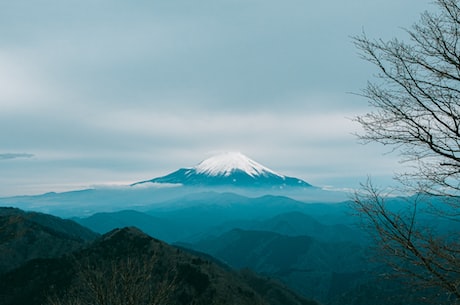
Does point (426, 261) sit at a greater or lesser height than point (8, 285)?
greater

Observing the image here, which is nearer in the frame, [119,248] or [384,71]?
[384,71]

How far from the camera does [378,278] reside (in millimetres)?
9219

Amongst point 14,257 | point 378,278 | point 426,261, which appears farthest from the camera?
point 14,257

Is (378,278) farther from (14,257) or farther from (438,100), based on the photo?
(14,257)

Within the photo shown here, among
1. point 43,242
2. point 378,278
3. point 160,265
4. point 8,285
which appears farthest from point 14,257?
point 378,278

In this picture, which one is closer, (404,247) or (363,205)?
(404,247)

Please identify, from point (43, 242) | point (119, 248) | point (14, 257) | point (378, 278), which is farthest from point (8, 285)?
A: point (378, 278)

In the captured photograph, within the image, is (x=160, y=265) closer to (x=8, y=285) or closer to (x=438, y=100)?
(x=8, y=285)

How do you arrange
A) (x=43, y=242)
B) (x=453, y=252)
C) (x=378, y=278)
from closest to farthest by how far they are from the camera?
1. (x=453, y=252)
2. (x=378, y=278)
3. (x=43, y=242)

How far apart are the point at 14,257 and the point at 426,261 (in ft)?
648

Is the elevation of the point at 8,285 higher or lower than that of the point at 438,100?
lower

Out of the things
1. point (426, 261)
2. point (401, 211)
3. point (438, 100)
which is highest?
point (438, 100)

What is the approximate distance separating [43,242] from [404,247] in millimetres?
211976

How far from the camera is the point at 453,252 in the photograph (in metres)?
7.96
